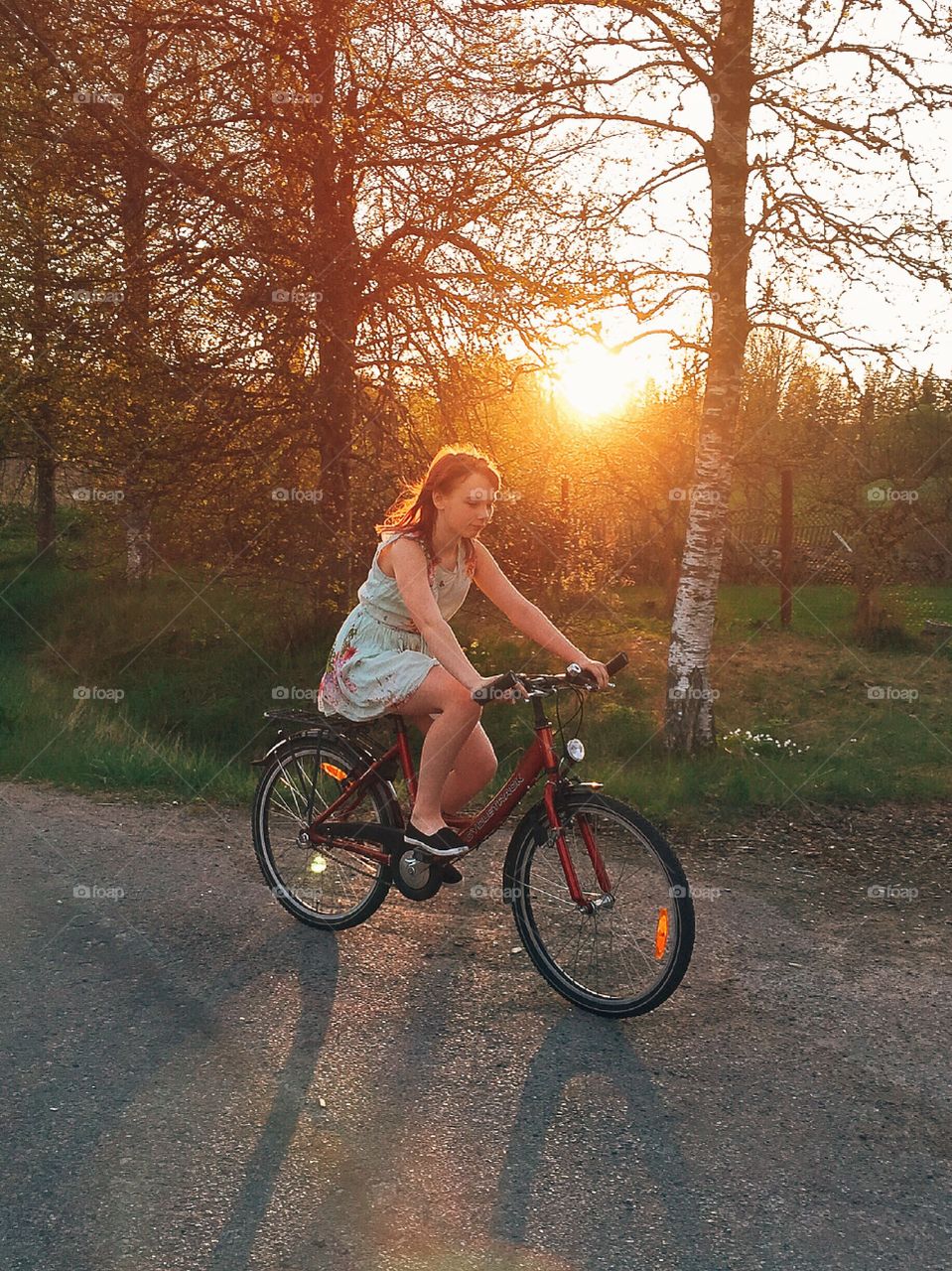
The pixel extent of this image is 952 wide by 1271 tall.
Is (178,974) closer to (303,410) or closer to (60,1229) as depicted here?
(60,1229)

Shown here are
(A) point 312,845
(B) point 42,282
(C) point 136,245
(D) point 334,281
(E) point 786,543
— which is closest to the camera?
(A) point 312,845

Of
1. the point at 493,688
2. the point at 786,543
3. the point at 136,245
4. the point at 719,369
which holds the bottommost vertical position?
the point at 493,688

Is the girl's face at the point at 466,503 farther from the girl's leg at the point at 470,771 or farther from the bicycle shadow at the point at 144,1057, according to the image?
the bicycle shadow at the point at 144,1057

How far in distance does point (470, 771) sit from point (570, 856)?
0.55m

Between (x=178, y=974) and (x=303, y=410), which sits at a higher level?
(x=303, y=410)

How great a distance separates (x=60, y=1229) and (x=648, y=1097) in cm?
177

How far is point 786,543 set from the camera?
16.7 meters

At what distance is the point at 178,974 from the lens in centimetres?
454

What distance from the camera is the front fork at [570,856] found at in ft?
13.9

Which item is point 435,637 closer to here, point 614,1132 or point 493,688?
point 493,688

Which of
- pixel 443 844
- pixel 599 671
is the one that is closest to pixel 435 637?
pixel 599 671

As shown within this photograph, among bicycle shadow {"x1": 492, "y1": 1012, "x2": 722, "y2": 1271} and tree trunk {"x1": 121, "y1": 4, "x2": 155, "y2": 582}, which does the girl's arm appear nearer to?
bicycle shadow {"x1": 492, "y1": 1012, "x2": 722, "y2": 1271}

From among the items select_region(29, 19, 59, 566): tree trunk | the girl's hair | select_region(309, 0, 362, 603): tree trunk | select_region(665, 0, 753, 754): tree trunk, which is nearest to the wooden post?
select_region(665, 0, 753, 754): tree trunk

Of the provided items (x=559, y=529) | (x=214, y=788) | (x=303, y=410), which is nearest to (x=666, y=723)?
(x=559, y=529)
